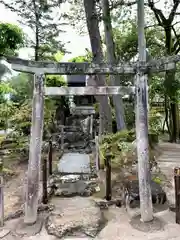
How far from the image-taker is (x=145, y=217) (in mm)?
4445

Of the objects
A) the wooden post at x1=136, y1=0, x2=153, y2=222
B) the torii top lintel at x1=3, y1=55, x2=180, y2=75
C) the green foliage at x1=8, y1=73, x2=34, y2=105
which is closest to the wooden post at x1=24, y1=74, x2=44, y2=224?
the torii top lintel at x1=3, y1=55, x2=180, y2=75

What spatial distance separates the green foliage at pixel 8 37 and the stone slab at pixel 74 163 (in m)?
4.11

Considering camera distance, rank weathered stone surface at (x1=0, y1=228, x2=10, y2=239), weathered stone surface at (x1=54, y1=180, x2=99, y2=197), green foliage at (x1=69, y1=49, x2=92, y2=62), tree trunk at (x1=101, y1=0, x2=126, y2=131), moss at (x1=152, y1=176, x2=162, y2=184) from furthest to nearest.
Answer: green foliage at (x1=69, y1=49, x2=92, y2=62)
tree trunk at (x1=101, y1=0, x2=126, y2=131)
moss at (x1=152, y1=176, x2=162, y2=184)
weathered stone surface at (x1=54, y1=180, x2=99, y2=197)
weathered stone surface at (x1=0, y1=228, x2=10, y2=239)

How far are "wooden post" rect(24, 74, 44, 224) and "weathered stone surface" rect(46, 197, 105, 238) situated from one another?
1.13 feet

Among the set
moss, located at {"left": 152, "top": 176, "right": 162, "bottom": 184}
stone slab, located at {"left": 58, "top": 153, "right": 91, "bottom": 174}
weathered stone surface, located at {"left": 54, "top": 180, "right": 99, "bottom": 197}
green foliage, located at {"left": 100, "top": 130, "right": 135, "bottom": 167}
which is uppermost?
green foliage, located at {"left": 100, "top": 130, "right": 135, "bottom": 167}

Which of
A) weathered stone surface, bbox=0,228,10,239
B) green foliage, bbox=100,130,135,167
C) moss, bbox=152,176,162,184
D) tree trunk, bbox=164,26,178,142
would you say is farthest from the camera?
tree trunk, bbox=164,26,178,142

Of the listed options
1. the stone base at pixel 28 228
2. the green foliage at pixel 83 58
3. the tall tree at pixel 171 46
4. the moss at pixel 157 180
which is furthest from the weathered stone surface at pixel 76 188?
the green foliage at pixel 83 58

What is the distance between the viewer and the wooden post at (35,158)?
4.46 m

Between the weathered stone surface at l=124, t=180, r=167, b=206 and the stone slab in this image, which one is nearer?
the weathered stone surface at l=124, t=180, r=167, b=206

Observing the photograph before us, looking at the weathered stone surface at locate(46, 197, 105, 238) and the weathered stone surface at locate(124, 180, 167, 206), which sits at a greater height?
the weathered stone surface at locate(124, 180, 167, 206)

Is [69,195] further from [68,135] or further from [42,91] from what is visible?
[68,135]

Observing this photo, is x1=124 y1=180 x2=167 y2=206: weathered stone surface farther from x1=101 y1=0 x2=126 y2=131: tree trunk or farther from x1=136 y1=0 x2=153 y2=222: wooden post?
x1=101 y1=0 x2=126 y2=131: tree trunk

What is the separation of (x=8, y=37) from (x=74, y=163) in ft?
16.2

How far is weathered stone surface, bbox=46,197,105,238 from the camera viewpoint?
414cm
